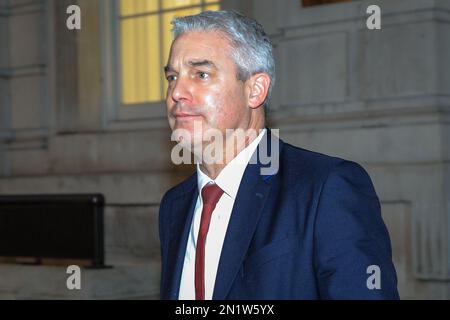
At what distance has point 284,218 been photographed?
293cm

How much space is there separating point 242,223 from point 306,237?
224 mm

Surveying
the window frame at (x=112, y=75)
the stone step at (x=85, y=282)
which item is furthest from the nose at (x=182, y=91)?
the window frame at (x=112, y=75)

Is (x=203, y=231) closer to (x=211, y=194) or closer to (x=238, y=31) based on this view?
(x=211, y=194)

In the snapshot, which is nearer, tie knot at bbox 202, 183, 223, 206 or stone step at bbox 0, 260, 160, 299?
tie knot at bbox 202, 183, 223, 206

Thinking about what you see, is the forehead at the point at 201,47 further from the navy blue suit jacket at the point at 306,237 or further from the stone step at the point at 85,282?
the stone step at the point at 85,282

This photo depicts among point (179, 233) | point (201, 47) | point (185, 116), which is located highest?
point (201, 47)

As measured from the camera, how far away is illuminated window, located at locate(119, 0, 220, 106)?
11.1 meters

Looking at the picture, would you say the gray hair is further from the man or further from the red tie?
the red tie

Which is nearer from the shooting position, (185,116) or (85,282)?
(185,116)

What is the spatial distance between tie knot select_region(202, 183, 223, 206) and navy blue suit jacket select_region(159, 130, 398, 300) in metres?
0.09

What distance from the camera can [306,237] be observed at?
286 cm

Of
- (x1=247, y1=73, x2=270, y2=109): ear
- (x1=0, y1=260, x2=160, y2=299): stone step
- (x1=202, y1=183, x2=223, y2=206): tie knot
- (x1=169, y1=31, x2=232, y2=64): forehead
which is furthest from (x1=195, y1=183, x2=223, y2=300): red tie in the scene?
(x1=0, y1=260, x2=160, y2=299): stone step

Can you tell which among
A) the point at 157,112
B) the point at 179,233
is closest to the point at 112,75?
the point at 157,112

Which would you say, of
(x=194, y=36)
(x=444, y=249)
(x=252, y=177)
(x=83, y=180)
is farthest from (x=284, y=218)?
(x=83, y=180)
